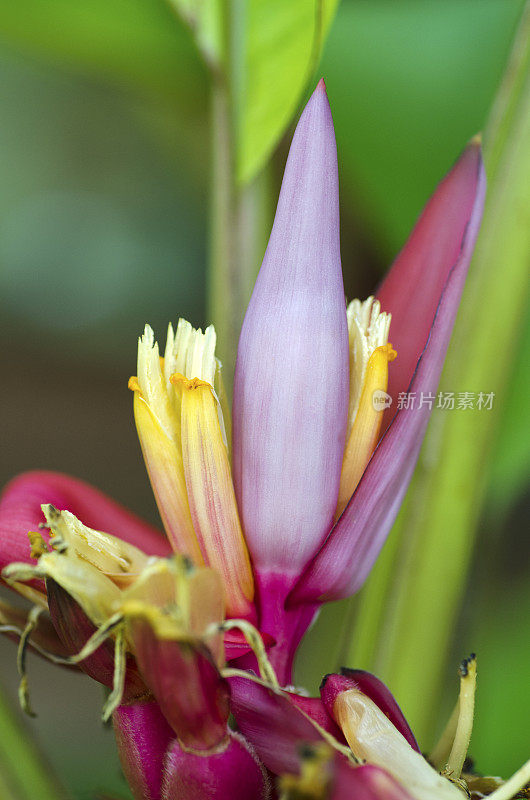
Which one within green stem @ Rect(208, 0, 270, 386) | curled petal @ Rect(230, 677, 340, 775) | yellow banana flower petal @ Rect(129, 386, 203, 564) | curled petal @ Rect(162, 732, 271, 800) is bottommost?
curled petal @ Rect(162, 732, 271, 800)

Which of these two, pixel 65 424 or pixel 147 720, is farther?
pixel 65 424

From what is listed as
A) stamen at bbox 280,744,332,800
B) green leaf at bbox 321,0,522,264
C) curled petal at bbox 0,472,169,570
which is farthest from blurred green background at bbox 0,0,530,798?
stamen at bbox 280,744,332,800

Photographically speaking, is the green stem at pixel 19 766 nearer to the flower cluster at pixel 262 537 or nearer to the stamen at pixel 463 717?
the flower cluster at pixel 262 537

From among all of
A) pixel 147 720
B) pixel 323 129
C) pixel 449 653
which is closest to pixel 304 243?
pixel 323 129

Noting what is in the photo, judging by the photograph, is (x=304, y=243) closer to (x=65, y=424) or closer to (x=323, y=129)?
(x=323, y=129)

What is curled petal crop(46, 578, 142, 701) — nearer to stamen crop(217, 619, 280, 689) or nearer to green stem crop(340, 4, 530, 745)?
stamen crop(217, 619, 280, 689)

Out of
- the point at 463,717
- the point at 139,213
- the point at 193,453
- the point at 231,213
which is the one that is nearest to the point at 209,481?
the point at 193,453
